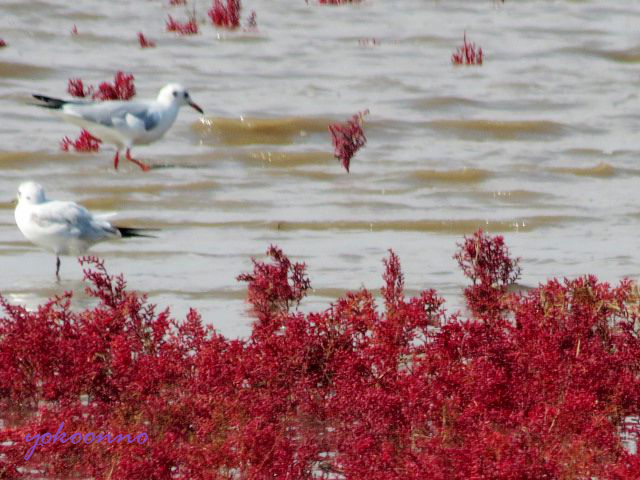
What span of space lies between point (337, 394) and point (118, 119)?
7866 mm

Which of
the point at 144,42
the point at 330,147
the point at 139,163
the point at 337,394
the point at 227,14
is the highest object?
the point at 227,14

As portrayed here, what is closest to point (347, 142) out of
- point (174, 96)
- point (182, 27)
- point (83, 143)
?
point (174, 96)

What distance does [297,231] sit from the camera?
33.2 ft

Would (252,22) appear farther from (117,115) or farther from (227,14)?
(117,115)

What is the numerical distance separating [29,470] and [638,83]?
42.5 ft

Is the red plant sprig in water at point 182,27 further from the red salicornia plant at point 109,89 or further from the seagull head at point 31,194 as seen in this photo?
the seagull head at point 31,194

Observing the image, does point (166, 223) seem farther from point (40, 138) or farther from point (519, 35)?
point (519, 35)

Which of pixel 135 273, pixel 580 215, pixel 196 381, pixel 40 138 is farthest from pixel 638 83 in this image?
pixel 196 381

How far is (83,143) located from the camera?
13.2m

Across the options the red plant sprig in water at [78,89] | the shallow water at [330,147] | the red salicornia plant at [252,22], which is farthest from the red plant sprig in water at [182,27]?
the red plant sprig in water at [78,89]

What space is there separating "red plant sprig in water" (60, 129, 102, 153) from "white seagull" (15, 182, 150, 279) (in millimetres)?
4073

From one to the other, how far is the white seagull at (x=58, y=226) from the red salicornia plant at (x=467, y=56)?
28.1 feet

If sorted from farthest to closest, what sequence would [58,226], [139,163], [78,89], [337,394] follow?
[78,89], [139,163], [58,226], [337,394]

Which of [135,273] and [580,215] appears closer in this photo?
[135,273]
